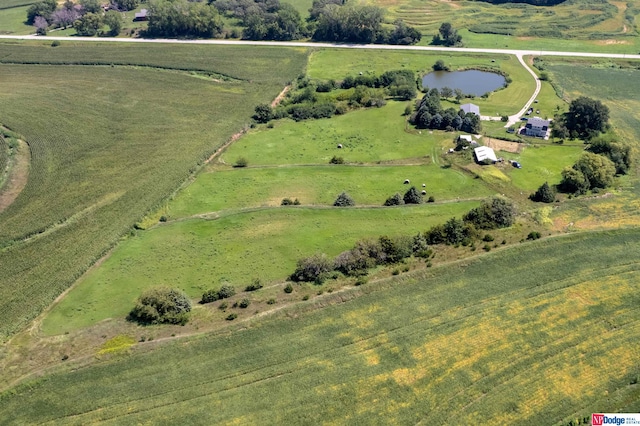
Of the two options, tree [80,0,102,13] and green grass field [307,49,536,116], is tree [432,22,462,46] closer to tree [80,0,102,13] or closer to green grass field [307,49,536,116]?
green grass field [307,49,536,116]

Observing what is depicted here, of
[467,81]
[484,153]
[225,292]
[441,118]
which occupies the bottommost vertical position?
[225,292]

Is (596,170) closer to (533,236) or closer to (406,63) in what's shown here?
(533,236)

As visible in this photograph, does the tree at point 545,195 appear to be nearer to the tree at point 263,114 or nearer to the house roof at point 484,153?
the house roof at point 484,153

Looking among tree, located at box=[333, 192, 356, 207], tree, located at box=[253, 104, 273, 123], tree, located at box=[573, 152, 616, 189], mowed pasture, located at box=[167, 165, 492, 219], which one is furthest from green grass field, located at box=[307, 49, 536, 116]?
tree, located at box=[333, 192, 356, 207]

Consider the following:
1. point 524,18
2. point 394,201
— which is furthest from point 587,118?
point 524,18

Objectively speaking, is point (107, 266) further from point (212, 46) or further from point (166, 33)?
point (166, 33)

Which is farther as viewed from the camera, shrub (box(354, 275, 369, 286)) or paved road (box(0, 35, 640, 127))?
paved road (box(0, 35, 640, 127))
